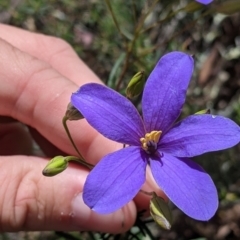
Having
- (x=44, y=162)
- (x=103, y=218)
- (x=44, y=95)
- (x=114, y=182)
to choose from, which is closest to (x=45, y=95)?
(x=44, y=95)

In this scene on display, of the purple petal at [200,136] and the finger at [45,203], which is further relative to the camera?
the finger at [45,203]

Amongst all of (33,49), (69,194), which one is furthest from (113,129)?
(33,49)

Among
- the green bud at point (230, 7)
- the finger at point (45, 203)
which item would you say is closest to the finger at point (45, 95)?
the finger at point (45, 203)

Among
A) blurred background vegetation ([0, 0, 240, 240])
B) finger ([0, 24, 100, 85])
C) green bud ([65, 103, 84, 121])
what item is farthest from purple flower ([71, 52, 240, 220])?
blurred background vegetation ([0, 0, 240, 240])

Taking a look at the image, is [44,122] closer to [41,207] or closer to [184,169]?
[41,207]

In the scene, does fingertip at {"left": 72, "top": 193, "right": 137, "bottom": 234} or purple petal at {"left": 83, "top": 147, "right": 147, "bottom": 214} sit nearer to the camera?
purple petal at {"left": 83, "top": 147, "right": 147, "bottom": 214}

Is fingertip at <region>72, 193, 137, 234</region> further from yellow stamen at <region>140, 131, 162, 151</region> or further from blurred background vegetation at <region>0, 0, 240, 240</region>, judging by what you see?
blurred background vegetation at <region>0, 0, 240, 240</region>

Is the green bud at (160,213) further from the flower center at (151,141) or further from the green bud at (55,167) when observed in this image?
the green bud at (55,167)
